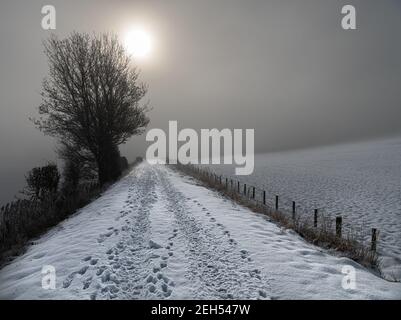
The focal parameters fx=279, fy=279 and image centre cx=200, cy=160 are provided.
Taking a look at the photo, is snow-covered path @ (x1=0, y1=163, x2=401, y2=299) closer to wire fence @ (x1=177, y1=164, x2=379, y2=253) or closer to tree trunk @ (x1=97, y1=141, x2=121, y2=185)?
wire fence @ (x1=177, y1=164, x2=379, y2=253)

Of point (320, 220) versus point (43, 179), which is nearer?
point (320, 220)

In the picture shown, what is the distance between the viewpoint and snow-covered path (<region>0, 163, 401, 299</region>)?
18.7 feet

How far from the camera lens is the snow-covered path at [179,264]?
5.70m

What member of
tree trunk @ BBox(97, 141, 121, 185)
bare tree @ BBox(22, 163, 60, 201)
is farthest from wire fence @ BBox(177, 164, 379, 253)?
A: bare tree @ BBox(22, 163, 60, 201)

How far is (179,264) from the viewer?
689cm

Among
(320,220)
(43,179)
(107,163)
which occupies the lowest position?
(320,220)

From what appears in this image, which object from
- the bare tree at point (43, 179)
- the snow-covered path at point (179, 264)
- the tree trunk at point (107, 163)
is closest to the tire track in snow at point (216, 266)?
the snow-covered path at point (179, 264)

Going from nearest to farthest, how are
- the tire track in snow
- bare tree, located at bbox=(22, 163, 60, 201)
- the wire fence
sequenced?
the tire track in snow
the wire fence
bare tree, located at bbox=(22, 163, 60, 201)

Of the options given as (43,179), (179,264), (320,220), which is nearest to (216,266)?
(179,264)

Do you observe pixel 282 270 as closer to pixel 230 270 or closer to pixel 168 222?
pixel 230 270

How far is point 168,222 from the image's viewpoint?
10414 mm

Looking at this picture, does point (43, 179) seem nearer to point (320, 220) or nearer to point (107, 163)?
point (107, 163)
